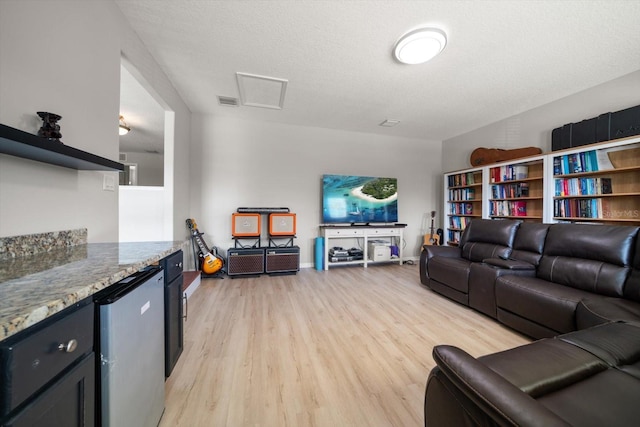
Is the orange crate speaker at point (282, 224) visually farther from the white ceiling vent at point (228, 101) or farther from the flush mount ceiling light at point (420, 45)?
the flush mount ceiling light at point (420, 45)

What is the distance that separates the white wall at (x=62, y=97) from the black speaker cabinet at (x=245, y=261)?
1834 mm

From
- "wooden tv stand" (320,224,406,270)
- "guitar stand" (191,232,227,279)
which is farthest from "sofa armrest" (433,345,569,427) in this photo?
"guitar stand" (191,232,227,279)

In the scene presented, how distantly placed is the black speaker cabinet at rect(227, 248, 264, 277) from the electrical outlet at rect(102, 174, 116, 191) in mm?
1939

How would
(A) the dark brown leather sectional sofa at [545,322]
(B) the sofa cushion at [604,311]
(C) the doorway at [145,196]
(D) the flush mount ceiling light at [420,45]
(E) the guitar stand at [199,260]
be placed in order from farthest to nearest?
(E) the guitar stand at [199,260] → (C) the doorway at [145,196] → (D) the flush mount ceiling light at [420,45] → (B) the sofa cushion at [604,311] → (A) the dark brown leather sectional sofa at [545,322]

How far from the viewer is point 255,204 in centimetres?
396

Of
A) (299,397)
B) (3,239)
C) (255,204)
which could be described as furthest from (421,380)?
(255,204)

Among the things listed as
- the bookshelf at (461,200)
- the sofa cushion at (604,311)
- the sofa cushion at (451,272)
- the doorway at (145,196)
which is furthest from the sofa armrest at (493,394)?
the bookshelf at (461,200)

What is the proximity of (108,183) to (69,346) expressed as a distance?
1.43m

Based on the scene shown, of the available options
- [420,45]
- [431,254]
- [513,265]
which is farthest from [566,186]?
[420,45]

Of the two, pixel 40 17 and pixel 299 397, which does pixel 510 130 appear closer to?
pixel 299 397

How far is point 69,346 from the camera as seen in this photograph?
1.88 feet

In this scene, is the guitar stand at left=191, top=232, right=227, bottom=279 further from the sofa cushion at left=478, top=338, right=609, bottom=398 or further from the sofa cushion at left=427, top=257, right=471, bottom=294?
the sofa cushion at left=478, top=338, right=609, bottom=398

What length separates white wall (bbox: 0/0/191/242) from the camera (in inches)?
38.9

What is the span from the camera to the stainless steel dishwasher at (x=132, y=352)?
707 millimetres
